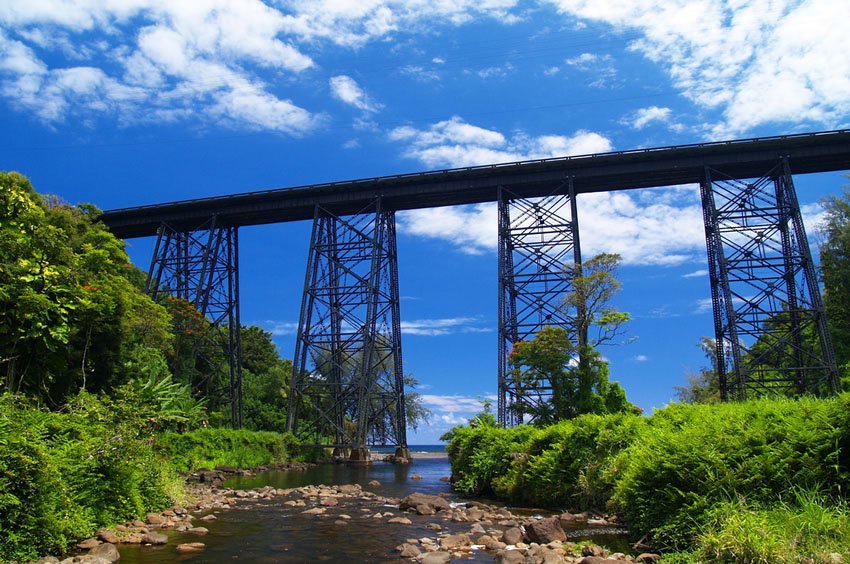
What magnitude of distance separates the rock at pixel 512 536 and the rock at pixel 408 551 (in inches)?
60.9

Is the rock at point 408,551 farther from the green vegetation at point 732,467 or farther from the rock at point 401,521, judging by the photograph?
the green vegetation at point 732,467

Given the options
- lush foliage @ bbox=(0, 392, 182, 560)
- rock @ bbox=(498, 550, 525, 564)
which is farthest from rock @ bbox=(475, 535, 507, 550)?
lush foliage @ bbox=(0, 392, 182, 560)

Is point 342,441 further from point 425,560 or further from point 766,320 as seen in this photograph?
point 425,560

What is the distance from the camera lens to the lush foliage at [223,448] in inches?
890

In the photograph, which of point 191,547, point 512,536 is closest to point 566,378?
point 512,536

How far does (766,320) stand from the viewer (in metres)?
25.2

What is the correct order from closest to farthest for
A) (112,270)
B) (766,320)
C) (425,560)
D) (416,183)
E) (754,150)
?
(425,560), (112,270), (766,320), (754,150), (416,183)

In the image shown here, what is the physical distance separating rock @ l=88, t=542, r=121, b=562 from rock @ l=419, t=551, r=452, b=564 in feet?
14.5

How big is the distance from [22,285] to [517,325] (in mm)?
21202

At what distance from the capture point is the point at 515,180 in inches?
1187

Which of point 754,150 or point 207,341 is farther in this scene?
point 207,341

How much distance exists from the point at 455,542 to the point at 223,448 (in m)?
19.0

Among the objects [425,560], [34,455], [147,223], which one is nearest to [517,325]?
[425,560]

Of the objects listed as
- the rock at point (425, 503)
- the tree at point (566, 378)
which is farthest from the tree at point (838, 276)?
the rock at point (425, 503)
